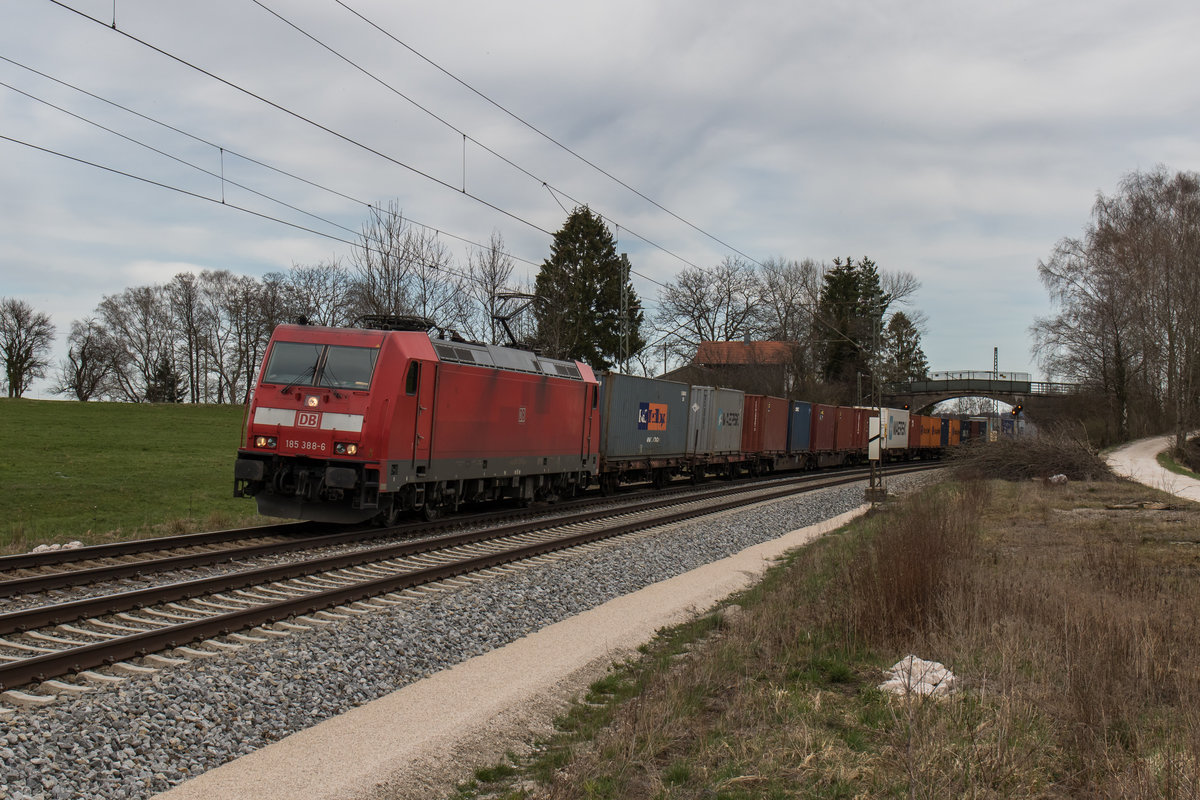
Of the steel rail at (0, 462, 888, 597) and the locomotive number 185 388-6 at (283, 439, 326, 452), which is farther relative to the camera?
the locomotive number 185 388-6 at (283, 439, 326, 452)

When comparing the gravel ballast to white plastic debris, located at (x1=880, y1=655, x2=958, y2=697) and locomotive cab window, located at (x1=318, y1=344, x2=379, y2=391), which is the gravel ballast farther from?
locomotive cab window, located at (x1=318, y1=344, x2=379, y2=391)

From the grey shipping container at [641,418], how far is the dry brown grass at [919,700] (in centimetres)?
1137

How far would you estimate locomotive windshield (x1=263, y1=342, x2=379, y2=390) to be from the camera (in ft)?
43.4

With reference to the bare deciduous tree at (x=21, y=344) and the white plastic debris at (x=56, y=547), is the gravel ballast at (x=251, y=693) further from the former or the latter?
the bare deciduous tree at (x=21, y=344)

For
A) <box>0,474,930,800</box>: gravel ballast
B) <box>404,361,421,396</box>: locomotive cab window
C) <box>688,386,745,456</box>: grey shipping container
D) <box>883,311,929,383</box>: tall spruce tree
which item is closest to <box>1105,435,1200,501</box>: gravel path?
<box>688,386,745,456</box>: grey shipping container

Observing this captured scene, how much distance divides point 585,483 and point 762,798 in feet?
53.1

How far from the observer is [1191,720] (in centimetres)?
451

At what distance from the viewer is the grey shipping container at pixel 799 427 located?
34.5 meters

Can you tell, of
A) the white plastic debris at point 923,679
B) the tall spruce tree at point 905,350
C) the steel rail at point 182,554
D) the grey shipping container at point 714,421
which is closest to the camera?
the white plastic debris at point 923,679

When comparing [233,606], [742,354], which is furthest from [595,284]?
[233,606]

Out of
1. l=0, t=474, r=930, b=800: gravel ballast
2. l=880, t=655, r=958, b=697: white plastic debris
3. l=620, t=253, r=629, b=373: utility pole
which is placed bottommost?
l=0, t=474, r=930, b=800: gravel ballast

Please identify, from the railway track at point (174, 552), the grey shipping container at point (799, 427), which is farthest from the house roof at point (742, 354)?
the railway track at point (174, 552)

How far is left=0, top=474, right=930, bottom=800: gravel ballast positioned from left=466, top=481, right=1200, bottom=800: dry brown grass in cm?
162

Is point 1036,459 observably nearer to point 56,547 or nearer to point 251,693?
point 56,547
